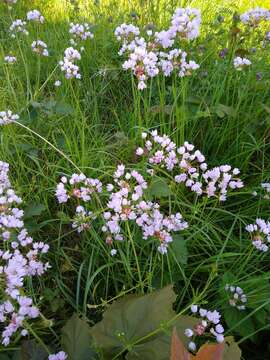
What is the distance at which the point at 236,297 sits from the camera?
135 cm

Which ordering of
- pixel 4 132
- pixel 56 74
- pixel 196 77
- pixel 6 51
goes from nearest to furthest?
pixel 4 132 → pixel 196 77 → pixel 56 74 → pixel 6 51

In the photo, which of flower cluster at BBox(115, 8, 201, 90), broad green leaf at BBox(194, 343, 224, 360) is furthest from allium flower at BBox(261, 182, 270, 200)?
broad green leaf at BBox(194, 343, 224, 360)

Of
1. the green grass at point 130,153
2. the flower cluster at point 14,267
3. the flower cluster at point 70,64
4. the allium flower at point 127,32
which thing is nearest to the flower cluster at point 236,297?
the green grass at point 130,153

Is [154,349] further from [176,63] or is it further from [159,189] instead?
[176,63]

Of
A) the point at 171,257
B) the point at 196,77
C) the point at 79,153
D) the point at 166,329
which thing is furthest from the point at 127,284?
the point at 196,77

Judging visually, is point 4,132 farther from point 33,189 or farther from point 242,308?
point 242,308

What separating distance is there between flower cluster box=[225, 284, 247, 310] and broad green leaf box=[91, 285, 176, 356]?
1.06 feet

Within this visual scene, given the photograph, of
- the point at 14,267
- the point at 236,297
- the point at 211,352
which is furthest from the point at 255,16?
the point at 211,352

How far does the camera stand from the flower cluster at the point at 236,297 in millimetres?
1348

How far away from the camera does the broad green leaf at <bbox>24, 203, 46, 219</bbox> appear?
1504 millimetres

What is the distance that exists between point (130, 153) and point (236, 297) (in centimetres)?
84

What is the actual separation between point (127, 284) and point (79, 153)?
73 centimetres

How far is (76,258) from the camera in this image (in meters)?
1.62

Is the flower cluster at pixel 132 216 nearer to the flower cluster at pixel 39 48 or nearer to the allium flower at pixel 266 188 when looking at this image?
the allium flower at pixel 266 188
